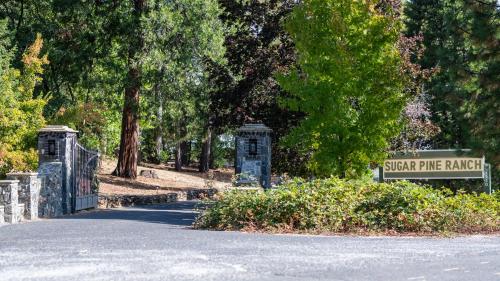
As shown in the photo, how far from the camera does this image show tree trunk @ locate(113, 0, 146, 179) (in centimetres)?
3177

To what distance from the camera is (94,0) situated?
Answer: 107 ft

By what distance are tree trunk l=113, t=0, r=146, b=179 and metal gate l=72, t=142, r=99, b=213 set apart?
909cm

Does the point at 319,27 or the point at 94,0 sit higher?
the point at 94,0

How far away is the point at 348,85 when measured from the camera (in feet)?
66.1

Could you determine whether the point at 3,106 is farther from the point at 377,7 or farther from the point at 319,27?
the point at 377,7

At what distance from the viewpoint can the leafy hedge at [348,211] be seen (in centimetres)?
1567

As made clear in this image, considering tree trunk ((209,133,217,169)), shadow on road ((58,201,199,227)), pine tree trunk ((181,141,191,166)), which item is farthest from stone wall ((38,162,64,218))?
pine tree trunk ((181,141,191,166))

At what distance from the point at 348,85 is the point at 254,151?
3776 mm

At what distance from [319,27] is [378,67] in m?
1.95

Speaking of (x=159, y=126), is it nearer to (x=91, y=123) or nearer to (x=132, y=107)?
(x=132, y=107)

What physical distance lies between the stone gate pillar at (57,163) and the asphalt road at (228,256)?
4.91 m

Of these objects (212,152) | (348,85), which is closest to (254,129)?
(348,85)

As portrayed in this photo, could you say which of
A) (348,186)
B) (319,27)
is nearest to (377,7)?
(319,27)

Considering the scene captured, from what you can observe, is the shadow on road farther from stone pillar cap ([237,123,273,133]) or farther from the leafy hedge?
stone pillar cap ([237,123,273,133])
